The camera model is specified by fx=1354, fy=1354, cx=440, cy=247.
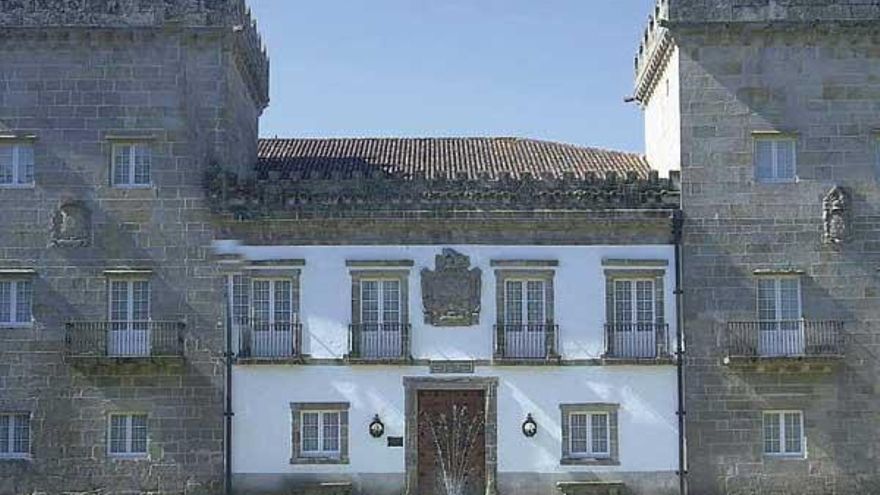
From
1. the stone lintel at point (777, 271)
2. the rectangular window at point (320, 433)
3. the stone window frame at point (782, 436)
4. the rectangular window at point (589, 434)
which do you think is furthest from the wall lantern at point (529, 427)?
the stone lintel at point (777, 271)

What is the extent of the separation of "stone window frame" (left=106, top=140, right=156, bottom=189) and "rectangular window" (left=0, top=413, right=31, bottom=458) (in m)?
5.09

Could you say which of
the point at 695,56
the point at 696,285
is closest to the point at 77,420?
the point at 696,285

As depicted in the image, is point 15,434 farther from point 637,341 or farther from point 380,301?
point 637,341

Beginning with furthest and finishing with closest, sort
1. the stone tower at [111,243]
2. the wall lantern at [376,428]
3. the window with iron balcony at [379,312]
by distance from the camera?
the window with iron balcony at [379,312], the wall lantern at [376,428], the stone tower at [111,243]

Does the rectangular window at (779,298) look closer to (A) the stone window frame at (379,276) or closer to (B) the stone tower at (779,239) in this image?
(B) the stone tower at (779,239)

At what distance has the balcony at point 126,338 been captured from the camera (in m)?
27.3

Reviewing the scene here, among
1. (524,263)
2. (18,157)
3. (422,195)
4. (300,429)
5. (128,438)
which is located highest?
(18,157)

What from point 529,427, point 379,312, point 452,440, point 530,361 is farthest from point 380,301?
point 529,427

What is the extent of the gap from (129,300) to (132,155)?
119 inches

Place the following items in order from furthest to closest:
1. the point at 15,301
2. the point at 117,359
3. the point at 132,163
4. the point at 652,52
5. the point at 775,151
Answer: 1. the point at 652,52
2. the point at 775,151
3. the point at 132,163
4. the point at 15,301
5. the point at 117,359

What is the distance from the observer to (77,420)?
27.2 meters

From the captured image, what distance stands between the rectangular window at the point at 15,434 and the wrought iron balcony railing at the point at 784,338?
46.8 feet

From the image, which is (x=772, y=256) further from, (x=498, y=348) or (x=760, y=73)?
(x=498, y=348)

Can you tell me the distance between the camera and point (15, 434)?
27.4 m
